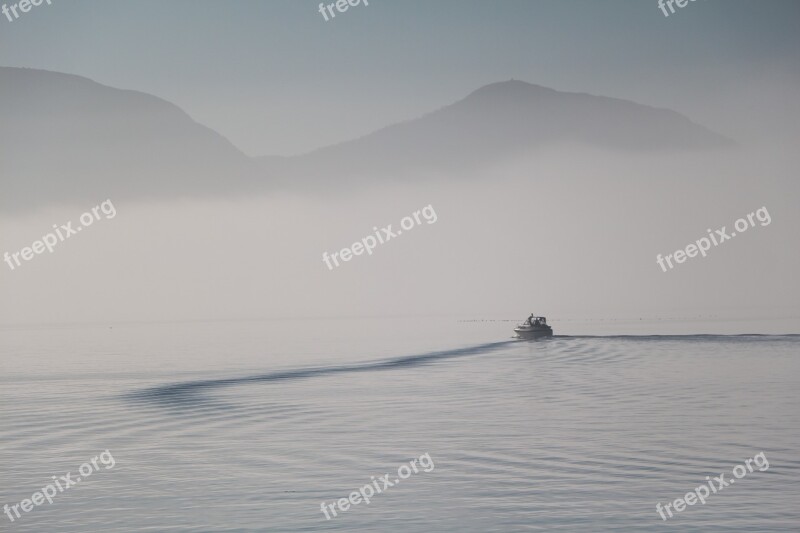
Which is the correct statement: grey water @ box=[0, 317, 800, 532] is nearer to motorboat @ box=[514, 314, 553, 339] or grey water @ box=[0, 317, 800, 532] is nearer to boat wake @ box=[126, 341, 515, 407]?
boat wake @ box=[126, 341, 515, 407]

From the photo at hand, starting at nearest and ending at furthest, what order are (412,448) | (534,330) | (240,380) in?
(412,448), (240,380), (534,330)

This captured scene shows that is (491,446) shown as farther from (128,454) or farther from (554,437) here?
(128,454)

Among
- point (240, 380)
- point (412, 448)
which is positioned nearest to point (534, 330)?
point (240, 380)

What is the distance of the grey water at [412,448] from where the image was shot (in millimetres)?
24219

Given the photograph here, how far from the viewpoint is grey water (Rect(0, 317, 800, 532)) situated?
24.2 metres

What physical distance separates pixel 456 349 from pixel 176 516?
96887 millimetres

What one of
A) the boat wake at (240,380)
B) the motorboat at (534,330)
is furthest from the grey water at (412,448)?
the motorboat at (534,330)

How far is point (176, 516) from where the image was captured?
80.3 feet

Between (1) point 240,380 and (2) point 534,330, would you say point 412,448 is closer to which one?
(1) point 240,380

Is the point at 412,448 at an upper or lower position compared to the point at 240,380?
lower

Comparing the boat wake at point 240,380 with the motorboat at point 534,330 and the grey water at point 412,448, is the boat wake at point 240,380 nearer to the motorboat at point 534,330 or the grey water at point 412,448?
the grey water at point 412,448

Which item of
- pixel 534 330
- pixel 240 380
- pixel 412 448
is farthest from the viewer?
pixel 534 330

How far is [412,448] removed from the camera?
34781 mm

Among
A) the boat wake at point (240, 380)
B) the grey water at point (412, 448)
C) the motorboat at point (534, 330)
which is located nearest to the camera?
the grey water at point (412, 448)
